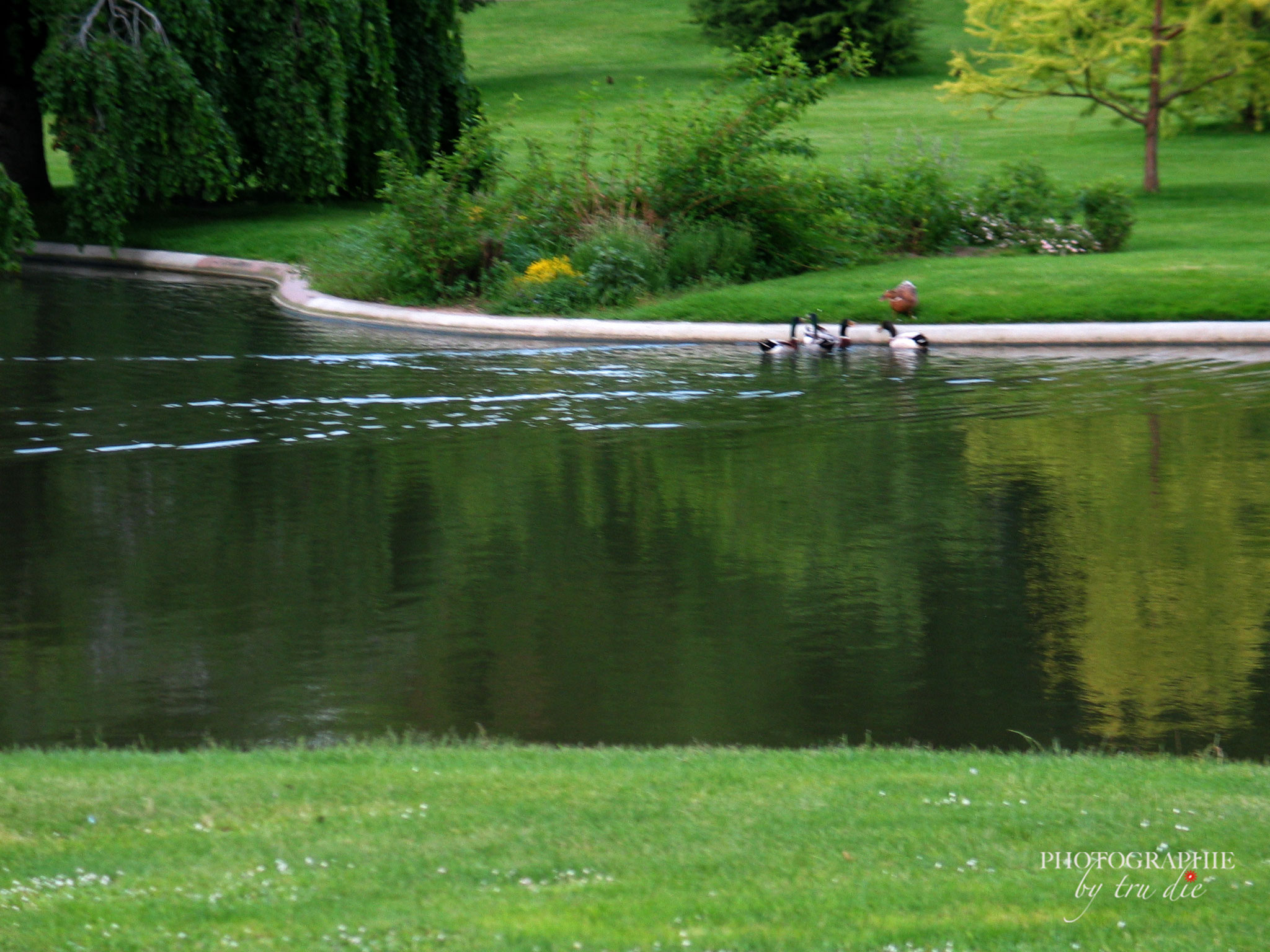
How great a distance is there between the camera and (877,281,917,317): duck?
19.1 m

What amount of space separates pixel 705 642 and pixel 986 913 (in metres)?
3.84

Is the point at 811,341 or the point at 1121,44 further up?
the point at 1121,44

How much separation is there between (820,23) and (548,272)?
116 ft

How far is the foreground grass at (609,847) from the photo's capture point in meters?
4.16

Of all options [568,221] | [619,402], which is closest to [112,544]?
[619,402]

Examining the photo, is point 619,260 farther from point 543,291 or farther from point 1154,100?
point 1154,100

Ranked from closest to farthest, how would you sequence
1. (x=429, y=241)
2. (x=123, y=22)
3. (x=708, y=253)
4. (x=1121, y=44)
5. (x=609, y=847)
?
(x=609, y=847) < (x=708, y=253) < (x=429, y=241) < (x=123, y=22) < (x=1121, y=44)

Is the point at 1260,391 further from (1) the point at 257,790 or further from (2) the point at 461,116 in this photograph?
(2) the point at 461,116

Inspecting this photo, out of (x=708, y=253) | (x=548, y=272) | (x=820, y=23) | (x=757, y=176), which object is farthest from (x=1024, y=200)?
(x=820, y=23)

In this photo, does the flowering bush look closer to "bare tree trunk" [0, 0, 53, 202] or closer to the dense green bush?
the dense green bush

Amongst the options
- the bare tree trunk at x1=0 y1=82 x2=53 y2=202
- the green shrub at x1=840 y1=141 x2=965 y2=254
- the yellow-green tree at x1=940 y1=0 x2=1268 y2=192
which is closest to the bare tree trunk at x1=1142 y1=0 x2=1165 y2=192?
the yellow-green tree at x1=940 y1=0 x2=1268 y2=192

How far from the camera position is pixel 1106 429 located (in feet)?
44.1

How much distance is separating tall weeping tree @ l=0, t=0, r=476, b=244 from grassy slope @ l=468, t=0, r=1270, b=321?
15.1ft

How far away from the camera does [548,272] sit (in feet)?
69.5
